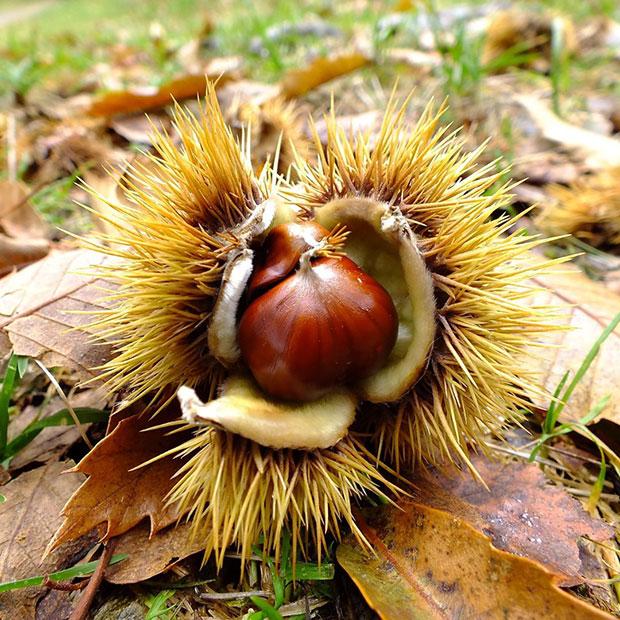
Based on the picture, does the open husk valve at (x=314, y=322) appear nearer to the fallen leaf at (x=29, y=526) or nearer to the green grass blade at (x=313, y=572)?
the green grass blade at (x=313, y=572)

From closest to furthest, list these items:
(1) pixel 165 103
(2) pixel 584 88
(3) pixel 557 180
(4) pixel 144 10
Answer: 1. (3) pixel 557 180
2. (1) pixel 165 103
3. (2) pixel 584 88
4. (4) pixel 144 10

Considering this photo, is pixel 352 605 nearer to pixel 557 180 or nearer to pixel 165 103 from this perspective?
pixel 557 180

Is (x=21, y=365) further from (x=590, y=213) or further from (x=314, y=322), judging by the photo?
(x=590, y=213)

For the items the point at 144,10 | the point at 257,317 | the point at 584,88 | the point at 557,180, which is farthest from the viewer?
the point at 144,10

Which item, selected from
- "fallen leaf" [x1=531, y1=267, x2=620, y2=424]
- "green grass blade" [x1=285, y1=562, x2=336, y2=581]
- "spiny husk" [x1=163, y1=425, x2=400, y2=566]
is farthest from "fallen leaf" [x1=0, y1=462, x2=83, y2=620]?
"fallen leaf" [x1=531, y1=267, x2=620, y2=424]

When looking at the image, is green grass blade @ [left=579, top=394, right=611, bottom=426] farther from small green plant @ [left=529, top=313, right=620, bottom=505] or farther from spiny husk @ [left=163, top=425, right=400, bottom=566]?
spiny husk @ [left=163, top=425, right=400, bottom=566]

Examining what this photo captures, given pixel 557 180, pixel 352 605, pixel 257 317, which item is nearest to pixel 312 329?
pixel 257 317

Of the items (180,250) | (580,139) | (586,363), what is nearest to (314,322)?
(180,250)
